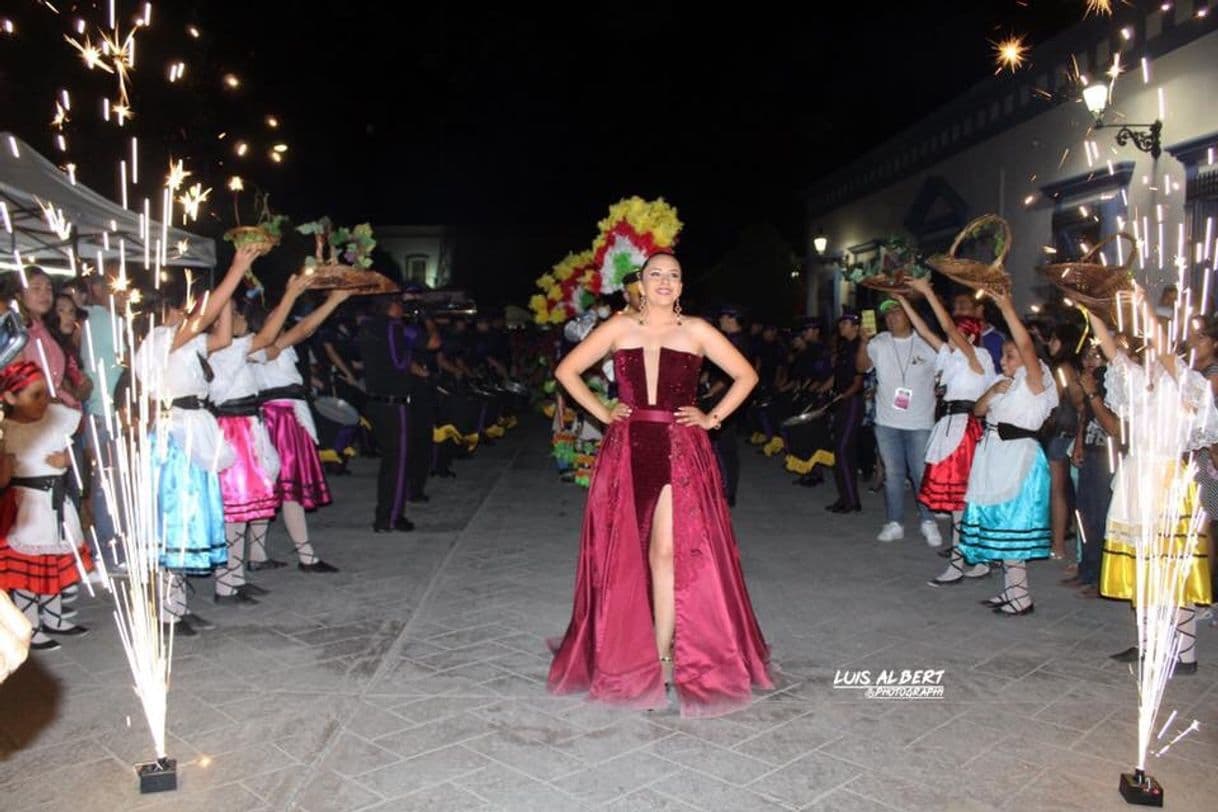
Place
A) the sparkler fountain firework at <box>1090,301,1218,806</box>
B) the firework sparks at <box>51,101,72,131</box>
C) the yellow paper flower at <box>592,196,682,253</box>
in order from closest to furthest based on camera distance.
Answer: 1. the sparkler fountain firework at <box>1090,301,1218,806</box>
2. the yellow paper flower at <box>592,196,682,253</box>
3. the firework sparks at <box>51,101,72,131</box>

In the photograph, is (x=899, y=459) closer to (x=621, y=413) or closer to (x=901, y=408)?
(x=901, y=408)

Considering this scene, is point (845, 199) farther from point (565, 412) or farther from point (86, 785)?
point (86, 785)

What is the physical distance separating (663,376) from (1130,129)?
9.41 m

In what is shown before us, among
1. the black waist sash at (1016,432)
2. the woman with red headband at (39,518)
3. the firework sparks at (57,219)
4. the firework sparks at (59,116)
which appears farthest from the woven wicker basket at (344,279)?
the firework sparks at (59,116)

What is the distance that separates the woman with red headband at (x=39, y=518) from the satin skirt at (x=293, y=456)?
1561mm

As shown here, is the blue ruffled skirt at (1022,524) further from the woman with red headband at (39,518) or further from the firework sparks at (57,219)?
the firework sparks at (57,219)

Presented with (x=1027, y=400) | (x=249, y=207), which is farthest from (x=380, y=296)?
(x=249, y=207)

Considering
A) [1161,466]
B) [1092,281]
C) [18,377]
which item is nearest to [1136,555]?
[1161,466]

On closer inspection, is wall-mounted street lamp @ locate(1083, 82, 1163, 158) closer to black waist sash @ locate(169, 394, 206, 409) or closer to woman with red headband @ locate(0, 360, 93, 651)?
black waist sash @ locate(169, 394, 206, 409)

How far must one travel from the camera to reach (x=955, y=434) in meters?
7.43

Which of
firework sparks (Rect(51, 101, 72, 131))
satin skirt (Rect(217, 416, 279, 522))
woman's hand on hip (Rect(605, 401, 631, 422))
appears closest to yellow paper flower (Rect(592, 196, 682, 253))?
satin skirt (Rect(217, 416, 279, 522))

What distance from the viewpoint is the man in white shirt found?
338 inches

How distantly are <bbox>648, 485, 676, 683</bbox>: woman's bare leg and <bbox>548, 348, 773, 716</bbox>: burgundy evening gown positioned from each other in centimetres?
4

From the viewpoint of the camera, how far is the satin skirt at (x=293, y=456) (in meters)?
7.19
